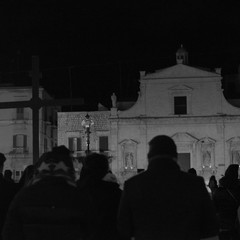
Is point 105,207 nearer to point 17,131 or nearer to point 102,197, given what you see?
point 102,197

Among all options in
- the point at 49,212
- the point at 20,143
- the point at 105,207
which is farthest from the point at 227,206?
the point at 20,143

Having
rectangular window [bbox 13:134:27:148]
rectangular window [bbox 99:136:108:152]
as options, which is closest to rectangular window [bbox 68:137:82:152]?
rectangular window [bbox 99:136:108:152]

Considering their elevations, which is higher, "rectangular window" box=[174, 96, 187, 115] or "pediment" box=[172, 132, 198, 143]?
"rectangular window" box=[174, 96, 187, 115]

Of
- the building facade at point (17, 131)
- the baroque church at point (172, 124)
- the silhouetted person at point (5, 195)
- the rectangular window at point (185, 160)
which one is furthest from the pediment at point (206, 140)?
the silhouetted person at point (5, 195)

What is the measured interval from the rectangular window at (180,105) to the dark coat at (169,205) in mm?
38614

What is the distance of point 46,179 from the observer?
488 cm

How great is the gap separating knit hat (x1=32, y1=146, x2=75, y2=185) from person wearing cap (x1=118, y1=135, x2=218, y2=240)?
1.58 feet

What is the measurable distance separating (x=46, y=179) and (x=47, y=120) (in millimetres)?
45054

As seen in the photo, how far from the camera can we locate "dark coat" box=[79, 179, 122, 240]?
5949mm

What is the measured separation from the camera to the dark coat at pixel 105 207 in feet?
19.5

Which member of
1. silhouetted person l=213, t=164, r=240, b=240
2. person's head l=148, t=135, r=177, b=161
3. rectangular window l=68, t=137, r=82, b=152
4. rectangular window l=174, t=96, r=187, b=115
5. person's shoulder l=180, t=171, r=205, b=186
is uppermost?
rectangular window l=174, t=96, r=187, b=115

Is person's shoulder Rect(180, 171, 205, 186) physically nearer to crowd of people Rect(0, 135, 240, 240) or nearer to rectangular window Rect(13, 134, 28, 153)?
crowd of people Rect(0, 135, 240, 240)

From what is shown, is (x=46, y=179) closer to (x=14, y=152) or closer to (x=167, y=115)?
(x=167, y=115)

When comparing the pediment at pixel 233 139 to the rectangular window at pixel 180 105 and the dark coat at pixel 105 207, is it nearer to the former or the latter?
the rectangular window at pixel 180 105
